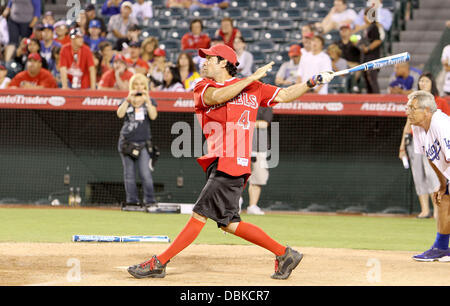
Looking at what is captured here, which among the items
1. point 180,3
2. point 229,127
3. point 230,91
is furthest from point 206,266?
point 180,3

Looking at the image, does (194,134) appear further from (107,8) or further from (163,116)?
(107,8)

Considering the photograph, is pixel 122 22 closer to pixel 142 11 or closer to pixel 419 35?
pixel 142 11

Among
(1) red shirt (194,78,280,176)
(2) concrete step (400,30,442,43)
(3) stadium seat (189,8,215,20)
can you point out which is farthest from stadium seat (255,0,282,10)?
(1) red shirt (194,78,280,176)

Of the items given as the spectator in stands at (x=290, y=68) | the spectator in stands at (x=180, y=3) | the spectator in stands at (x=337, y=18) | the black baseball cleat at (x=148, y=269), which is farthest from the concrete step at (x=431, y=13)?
the black baseball cleat at (x=148, y=269)

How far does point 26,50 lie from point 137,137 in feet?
13.8

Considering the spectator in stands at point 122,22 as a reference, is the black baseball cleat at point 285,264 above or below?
below

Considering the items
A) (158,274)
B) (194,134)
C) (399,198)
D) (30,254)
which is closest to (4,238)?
(30,254)

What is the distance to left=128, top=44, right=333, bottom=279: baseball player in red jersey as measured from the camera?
6160 millimetres

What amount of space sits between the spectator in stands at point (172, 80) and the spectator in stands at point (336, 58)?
2.85m

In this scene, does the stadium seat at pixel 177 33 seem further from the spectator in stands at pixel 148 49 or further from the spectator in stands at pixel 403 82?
the spectator in stands at pixel 403 82

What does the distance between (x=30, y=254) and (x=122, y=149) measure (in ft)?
16.9

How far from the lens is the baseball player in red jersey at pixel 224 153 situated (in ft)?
20.2

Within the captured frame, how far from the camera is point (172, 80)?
44.6 feet

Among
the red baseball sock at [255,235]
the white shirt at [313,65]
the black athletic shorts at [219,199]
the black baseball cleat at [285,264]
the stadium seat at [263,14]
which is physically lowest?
the black baseball cleat at [285,264]
